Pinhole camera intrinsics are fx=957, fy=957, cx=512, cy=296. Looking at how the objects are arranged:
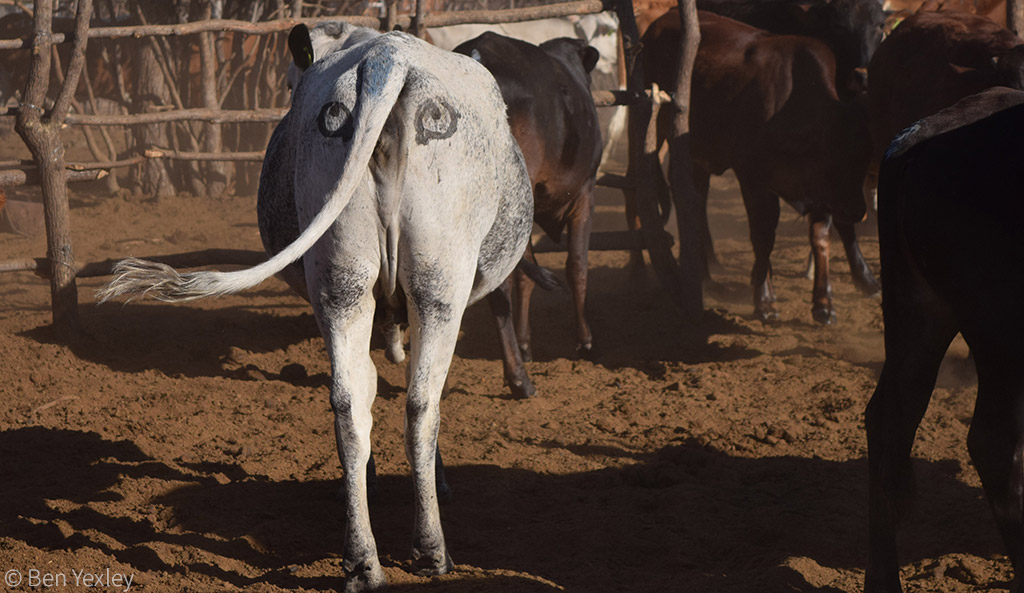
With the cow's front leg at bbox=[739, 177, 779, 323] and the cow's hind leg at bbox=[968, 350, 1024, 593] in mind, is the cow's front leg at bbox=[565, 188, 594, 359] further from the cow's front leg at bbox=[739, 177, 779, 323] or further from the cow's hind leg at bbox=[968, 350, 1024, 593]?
the cow's hind leg at bbox=[968, 350, 1024, 593]

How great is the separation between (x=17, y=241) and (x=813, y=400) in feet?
24.0

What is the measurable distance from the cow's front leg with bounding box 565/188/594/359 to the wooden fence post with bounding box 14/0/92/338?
2.94 meters

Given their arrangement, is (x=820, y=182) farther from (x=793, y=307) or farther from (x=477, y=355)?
(x=477, y=355)

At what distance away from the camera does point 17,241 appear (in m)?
8.87

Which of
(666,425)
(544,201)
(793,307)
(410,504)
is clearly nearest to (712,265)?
(793,307)

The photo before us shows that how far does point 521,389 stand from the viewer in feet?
17.3

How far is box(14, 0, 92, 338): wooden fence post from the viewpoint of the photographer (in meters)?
5.46

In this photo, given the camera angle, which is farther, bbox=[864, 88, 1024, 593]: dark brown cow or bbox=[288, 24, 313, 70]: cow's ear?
bbox=[288, 24, 313, 70]: cow's ear

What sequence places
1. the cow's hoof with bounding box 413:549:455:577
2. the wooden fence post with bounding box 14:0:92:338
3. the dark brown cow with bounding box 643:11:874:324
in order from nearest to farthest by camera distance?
the cow's hoof with bounding box 413:549:455:577, the wooden fence post with bounding box 14:0:92:338, the dark brown cow with bounding box 643:11:874:324

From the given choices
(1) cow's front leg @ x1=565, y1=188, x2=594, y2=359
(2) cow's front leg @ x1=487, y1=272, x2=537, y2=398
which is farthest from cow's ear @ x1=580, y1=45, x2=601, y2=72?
(2) cow's front leg @ x1=487, y1=272, x2=537, y2=398

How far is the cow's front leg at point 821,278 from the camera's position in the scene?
266 inches

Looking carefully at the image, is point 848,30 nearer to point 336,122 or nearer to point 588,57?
point 588,57

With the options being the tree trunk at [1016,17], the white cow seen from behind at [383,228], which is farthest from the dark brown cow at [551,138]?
the tree trunk at [1016,17]

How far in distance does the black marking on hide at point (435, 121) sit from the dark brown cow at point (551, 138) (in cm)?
203
